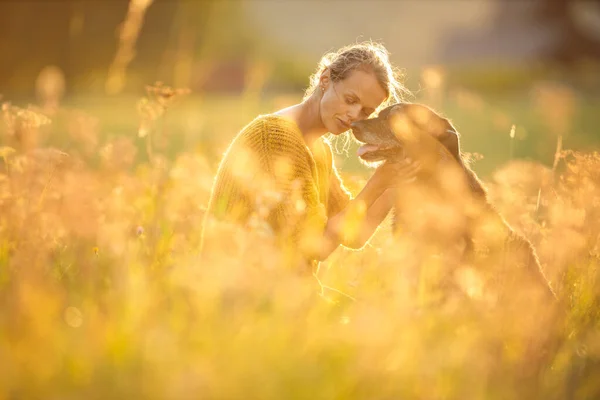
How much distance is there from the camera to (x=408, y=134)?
355 cm

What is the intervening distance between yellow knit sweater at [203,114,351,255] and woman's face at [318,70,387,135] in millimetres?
245

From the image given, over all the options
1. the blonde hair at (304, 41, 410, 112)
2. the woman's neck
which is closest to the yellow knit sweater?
the woman's neck

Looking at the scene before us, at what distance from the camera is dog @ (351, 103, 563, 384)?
326 centimetres

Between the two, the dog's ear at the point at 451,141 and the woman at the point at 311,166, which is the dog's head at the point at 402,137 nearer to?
the dog's ear at the point at 451,141

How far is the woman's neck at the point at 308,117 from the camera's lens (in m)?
3.96

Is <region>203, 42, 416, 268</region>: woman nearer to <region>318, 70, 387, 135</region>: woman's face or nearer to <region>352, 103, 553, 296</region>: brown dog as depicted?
<region>318, 70, 387, 135</region>: woman's face

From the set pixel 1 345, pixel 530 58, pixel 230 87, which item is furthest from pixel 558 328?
pixel 530 58

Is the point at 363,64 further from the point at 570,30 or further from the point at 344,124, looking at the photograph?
the point at 570,30

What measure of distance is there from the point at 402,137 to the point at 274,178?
0.75 m

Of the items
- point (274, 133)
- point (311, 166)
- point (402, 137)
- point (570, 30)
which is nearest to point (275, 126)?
point (274, 133)

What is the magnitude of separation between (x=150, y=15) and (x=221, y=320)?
18.5 meters

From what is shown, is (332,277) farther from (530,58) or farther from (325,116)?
(530,58)

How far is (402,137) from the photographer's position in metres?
3.58

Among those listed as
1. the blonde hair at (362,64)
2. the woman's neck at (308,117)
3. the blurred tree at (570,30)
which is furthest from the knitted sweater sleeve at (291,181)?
the blurred tree at (570,30)
